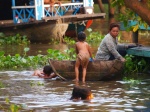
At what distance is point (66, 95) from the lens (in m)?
10.5

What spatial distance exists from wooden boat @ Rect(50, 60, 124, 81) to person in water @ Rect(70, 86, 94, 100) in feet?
6.75

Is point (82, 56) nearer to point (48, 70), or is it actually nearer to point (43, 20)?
point (48, 70)

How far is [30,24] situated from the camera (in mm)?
20922

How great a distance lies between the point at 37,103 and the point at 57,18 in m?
11.1

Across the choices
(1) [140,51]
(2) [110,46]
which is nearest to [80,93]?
(2) [110,46]

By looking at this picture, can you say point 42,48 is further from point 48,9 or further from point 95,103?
point 95,103

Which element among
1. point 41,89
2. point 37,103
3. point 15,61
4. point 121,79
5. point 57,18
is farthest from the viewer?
point 57,18

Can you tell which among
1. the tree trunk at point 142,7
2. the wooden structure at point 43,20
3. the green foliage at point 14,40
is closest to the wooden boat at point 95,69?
the tree trunk at point 142,7

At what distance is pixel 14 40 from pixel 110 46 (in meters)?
→ 9.18

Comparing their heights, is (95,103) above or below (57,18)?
below

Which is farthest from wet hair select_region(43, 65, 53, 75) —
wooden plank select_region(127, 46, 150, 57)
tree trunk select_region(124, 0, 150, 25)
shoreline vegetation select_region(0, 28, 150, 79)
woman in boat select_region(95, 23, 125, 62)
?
tree trunk select_region(124, 0, 150, 25)

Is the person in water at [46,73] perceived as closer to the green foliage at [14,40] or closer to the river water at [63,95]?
the river water at [63,95]

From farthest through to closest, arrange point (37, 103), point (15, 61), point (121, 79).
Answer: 1. point (15, 61)
2. point (121, 79)
3. point (37, 103)

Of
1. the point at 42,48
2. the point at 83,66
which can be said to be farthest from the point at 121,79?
the point at 42,48
